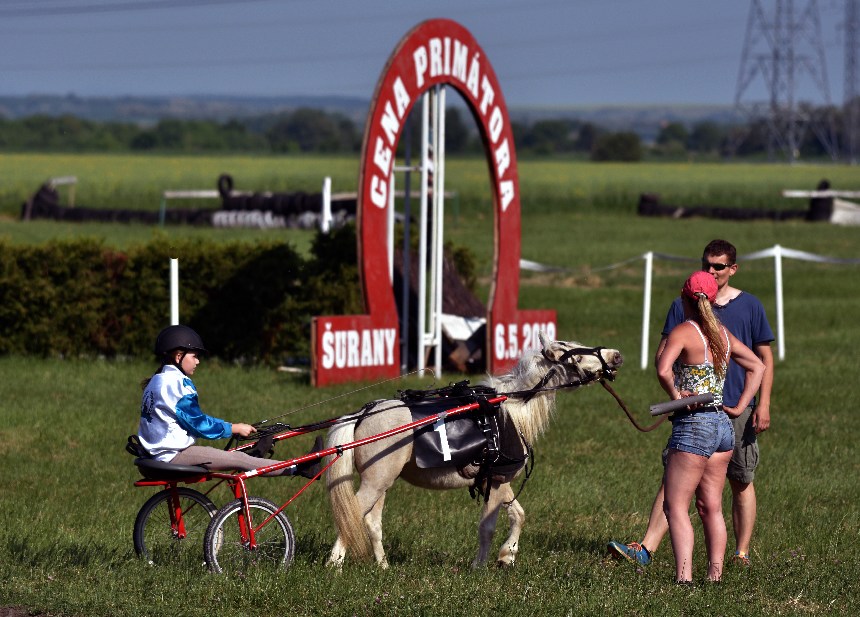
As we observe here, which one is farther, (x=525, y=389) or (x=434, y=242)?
(x=434, y=242)

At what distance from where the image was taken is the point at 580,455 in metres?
12.3

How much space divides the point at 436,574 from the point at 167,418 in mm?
1847

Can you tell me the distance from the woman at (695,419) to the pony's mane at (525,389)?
101 cm

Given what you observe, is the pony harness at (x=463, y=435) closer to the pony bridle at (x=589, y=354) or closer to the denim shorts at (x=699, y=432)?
the pony bridle at (x=589, y=354)

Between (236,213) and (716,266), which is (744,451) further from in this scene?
(236,213)

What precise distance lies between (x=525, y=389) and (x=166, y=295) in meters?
9.90

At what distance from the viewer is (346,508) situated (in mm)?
7820

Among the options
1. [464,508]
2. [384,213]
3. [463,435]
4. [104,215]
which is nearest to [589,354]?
[463,435]

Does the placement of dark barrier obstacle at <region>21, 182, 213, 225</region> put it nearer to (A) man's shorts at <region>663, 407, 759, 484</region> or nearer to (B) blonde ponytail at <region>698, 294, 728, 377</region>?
(A) man's shorts at <region>663, 407, 759, 484</region>

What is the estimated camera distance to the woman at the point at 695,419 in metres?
7.24

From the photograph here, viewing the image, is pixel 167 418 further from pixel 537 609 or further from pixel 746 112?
pixel 746 112

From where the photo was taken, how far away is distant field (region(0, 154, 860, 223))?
5669 centimetres

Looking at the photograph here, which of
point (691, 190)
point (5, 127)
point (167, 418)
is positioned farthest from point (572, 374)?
point (5, 127)

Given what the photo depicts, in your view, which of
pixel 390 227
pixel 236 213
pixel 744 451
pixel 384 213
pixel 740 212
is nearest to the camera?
pixel 744 451
